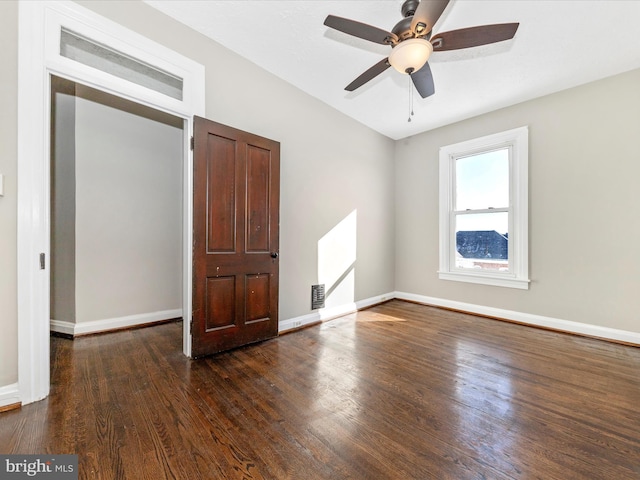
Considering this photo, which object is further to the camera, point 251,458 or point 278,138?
point 278,138

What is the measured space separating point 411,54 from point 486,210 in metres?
2.90

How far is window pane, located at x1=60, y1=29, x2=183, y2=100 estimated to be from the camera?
193cm

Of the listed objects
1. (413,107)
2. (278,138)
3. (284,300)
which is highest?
(413,107)

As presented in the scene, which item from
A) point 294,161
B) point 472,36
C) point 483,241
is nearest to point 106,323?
point 294,161

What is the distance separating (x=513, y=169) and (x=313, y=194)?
2.78 metres

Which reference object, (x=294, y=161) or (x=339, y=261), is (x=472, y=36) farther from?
(x=339, y=261)

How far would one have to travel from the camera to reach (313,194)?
11.8 feet

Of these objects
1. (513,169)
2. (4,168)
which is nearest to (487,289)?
(513,169)

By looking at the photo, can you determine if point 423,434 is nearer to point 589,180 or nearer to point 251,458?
point 251,458

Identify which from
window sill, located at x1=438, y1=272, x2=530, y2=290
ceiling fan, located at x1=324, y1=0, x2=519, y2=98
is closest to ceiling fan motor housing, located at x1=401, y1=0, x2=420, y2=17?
ceiling fan, located at x1=324, y1=0, x2=519, y2=98

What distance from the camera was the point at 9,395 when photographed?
1695 millimetres

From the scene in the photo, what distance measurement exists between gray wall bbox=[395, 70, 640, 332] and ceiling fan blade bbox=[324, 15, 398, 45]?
2807mm

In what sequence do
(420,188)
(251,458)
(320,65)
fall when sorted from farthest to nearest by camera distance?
(420,188)
(320,65)
(251,458)
